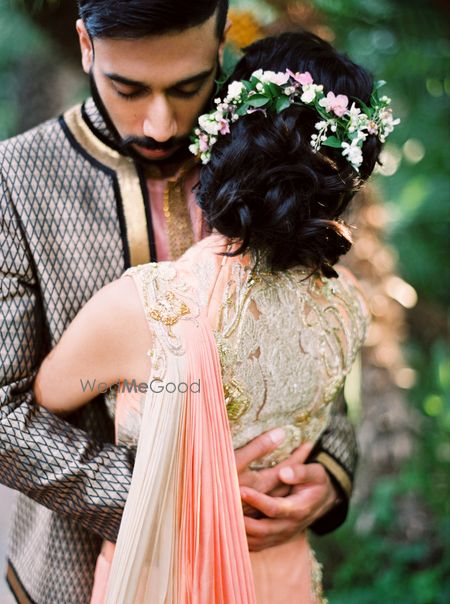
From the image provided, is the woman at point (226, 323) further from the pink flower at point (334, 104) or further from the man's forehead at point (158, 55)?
the man's forehead at point (158, 55)

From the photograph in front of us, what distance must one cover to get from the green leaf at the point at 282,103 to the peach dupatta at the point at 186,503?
43cm

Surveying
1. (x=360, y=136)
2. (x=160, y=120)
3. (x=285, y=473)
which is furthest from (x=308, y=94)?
(x=285, y=473)

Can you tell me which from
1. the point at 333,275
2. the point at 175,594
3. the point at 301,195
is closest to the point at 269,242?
the point at 301,195

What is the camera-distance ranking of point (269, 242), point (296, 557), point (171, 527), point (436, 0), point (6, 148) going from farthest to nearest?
point (436, 0), point (296, 557), point (6, 148), point (269, 242), point (171, 527)

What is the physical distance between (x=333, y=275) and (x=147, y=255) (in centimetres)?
44

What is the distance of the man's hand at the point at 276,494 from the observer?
5.23 ft

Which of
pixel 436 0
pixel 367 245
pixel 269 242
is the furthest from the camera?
pixel 367 245

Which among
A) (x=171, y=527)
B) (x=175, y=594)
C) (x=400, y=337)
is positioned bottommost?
(x=400, y=337)

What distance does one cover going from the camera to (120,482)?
152 centimetres

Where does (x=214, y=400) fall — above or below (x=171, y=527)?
above

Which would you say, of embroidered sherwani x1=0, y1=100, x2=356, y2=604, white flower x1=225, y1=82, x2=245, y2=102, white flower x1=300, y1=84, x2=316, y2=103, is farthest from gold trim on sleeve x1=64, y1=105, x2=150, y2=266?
white flower x1=300, y1=84, x2=316, y2=103

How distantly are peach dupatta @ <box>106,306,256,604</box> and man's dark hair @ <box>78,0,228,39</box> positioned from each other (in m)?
0.58

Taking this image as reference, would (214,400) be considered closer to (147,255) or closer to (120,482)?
(120,482)

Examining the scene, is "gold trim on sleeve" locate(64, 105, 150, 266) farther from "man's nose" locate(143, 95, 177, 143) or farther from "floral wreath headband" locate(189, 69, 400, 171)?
"floral wreath headband" locate(189, 69, 400, 171)
